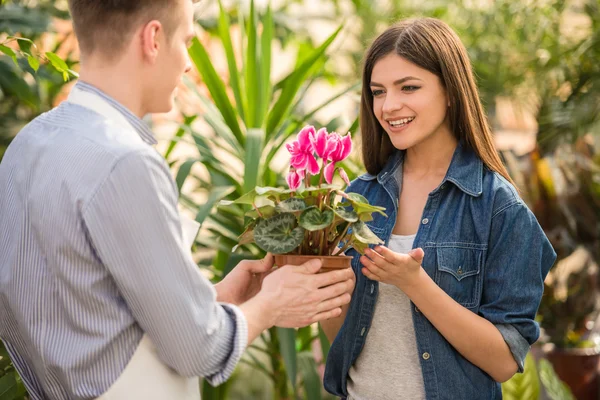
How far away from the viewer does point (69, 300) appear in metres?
1.23

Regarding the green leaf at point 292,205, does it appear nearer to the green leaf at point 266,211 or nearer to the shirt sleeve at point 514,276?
the green leaf at point 266,211

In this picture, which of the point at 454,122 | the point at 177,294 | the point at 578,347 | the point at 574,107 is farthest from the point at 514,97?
the point at 177,294

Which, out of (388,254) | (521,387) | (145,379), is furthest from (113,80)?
(521,387)

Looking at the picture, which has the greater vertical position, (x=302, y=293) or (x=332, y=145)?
(x=332, y=145)

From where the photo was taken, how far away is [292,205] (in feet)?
5.08

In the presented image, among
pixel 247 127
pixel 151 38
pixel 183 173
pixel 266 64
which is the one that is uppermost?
pixel 151 38

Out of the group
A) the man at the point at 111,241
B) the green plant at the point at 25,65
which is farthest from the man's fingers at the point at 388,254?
the green plant at the point at 25,65

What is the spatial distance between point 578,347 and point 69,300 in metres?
3.74

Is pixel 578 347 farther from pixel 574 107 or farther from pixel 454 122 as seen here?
pixel 454 122

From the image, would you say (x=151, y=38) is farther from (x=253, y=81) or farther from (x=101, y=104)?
(x=253, y=81)

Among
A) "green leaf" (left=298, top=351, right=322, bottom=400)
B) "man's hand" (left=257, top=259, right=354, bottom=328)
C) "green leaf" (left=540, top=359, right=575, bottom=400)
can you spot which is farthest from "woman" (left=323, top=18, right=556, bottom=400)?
"green leaf" (left=540, top=359, right=575, bottom=400)

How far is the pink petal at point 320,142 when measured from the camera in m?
1.61

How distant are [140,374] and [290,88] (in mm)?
1815

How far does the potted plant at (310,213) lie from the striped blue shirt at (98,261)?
286 mm
